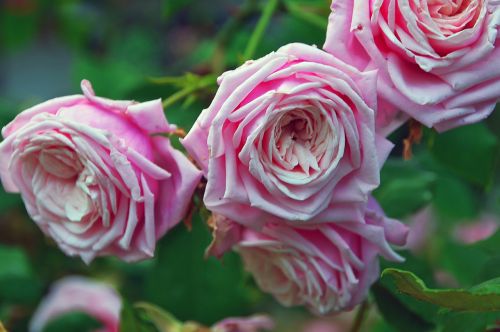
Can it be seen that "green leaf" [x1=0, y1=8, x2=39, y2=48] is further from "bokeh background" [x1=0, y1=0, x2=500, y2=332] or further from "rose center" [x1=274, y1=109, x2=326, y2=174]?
"rose center" [x1=274, y1=109, x2=326, y2=174]

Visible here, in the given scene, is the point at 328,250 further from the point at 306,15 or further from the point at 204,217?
the point at 306,15

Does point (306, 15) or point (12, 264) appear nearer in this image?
point (306, 15)

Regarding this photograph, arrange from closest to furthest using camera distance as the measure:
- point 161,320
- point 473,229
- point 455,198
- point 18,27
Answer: point 161,320 → point 455,198 → point 18,27 → point 473,229

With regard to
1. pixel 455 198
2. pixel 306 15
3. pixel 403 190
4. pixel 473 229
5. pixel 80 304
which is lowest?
pixel 473 229

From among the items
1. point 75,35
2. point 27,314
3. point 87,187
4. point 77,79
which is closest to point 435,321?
point 87,187

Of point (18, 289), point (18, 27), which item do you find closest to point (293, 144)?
point (18, 289)
